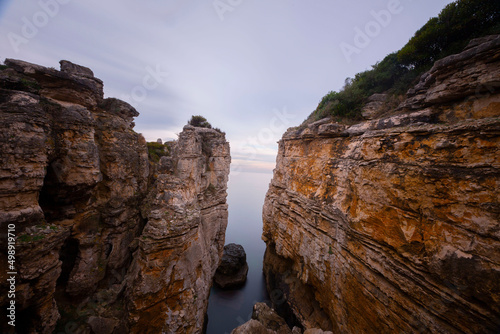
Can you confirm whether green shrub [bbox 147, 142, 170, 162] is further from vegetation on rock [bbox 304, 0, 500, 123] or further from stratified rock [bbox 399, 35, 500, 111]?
stratified rock [bbox 399, 35, 500, 111]

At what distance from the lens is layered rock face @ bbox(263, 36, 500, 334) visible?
321 centimetres

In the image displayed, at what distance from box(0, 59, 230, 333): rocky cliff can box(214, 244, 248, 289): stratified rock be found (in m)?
6.55

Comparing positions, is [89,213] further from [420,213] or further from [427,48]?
[427,48]

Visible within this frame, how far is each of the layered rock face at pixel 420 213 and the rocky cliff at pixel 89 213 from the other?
5961mm

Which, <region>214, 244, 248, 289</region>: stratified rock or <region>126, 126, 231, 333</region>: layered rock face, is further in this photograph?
<region>214, 244, 248, 289</region>: stratified rock

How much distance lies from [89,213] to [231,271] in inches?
447

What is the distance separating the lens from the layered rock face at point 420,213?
3.21 metres

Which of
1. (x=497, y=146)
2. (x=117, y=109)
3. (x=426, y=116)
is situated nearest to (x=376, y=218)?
(x=497, y=146)

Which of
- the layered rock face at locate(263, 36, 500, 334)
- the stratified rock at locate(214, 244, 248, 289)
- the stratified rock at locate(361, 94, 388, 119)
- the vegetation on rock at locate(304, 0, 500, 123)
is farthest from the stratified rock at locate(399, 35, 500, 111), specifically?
the stratified rock at locate(214, 244, 248, 289)

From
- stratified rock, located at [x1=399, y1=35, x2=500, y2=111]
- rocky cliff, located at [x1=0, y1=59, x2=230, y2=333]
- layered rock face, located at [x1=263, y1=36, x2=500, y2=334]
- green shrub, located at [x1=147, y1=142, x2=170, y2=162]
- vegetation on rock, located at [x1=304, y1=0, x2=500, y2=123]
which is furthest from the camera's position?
green shrub, located at [x1=147, y1=142, x2=170, y2=162]

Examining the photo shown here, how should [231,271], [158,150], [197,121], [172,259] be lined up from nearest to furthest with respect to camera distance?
1. [172,259]
2. [197,121]
3. [158,150]
4. [231,271]

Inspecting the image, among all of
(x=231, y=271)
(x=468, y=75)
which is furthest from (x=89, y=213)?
(x=468, y=75)

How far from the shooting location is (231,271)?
544 inches

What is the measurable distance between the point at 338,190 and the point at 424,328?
415cm
